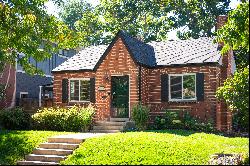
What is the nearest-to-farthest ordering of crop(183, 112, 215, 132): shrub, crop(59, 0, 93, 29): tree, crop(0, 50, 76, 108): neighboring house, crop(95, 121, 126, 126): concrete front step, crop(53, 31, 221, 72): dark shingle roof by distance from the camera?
crop(183, 112, 215, 132): shrub → crop(95, 121, 126, 126): concrete front step → crop(53, 31, 221, 72): dark shingle roof → crop(0, 50, 76, 108): neighboring house → crop(59, 0, 93, 29): tree

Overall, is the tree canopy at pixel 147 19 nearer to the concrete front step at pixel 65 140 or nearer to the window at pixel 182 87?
the window at pixel 182 87

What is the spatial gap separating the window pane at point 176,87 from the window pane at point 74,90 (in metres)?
6.19

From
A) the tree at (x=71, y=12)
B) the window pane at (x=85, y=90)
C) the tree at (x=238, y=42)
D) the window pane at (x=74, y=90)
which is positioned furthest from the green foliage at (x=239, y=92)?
the tree at (x=71, y=12)

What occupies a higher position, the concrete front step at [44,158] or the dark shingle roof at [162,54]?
the dark shingle roof at [162,54]

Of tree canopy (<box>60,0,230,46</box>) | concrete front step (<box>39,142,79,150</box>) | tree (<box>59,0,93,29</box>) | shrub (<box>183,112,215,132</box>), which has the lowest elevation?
concrete front step (<box>39,142,79,150</box>)

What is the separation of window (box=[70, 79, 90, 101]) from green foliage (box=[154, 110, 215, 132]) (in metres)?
5.22

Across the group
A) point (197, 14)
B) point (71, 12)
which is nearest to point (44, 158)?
point (197, 14)

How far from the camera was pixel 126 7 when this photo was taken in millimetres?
42500

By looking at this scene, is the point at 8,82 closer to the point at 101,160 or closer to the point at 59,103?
the point at 59,103

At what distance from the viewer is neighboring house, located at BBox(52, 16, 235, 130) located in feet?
69.1

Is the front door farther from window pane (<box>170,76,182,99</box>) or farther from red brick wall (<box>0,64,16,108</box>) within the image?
red brick wall (<box>0,64,16,108</box>)

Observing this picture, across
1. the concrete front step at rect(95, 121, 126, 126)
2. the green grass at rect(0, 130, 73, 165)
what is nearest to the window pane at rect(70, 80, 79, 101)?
the concrete front step at rect(95, 121, 126, 126)

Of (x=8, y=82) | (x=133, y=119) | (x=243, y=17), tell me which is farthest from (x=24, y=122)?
(x=243, y=17)

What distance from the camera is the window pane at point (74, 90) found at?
24250 mm
